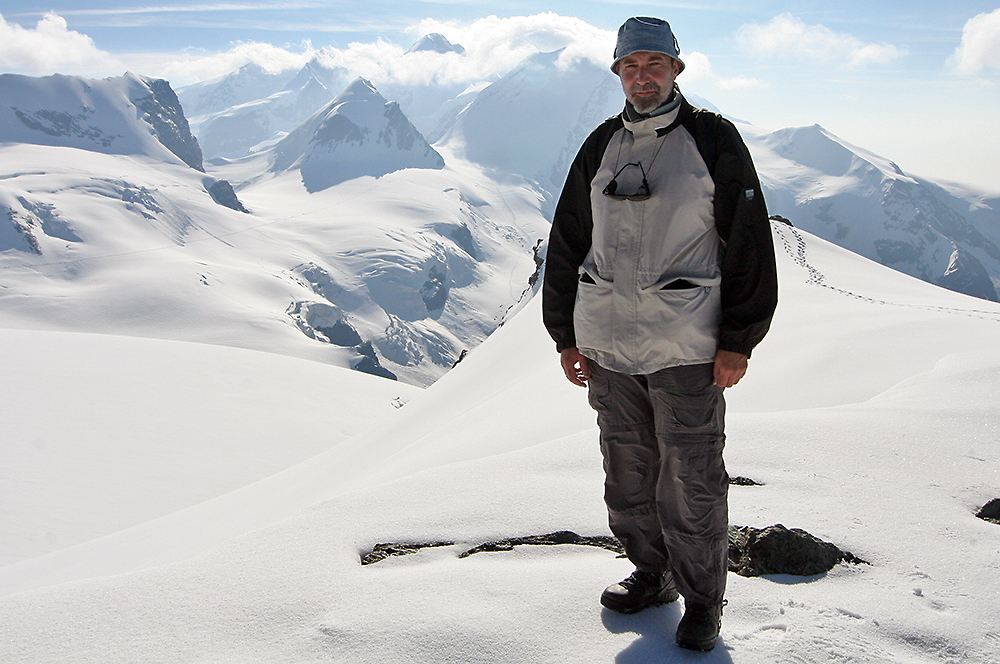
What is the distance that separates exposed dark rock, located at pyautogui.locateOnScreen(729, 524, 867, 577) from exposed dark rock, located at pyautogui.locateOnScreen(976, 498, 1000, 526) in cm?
112

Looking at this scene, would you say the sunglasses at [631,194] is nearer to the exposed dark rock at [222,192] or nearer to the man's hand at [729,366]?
the man's hand at [729,366]

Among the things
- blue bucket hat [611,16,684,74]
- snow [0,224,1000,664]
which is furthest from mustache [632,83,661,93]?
snow [0,224,1000,664]

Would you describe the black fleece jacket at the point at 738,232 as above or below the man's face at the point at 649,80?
below

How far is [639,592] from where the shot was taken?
297 centimetres

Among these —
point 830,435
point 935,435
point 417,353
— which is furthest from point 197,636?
point 417,353

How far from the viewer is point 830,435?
15.7 ft

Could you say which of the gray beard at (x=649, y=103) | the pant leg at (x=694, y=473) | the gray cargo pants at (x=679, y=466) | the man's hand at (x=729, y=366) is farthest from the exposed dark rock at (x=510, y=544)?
the gray beard at (x=649, y=103)

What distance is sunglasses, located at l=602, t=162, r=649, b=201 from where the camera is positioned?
2.75m

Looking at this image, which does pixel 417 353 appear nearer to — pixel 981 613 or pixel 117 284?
pixel 117 284

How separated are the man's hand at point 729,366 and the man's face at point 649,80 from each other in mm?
1086

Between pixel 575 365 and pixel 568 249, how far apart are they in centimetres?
57

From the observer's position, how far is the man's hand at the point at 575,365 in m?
3.22

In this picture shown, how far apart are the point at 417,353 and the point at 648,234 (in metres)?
154

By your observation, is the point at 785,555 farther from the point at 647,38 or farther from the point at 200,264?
the point at 200,264
